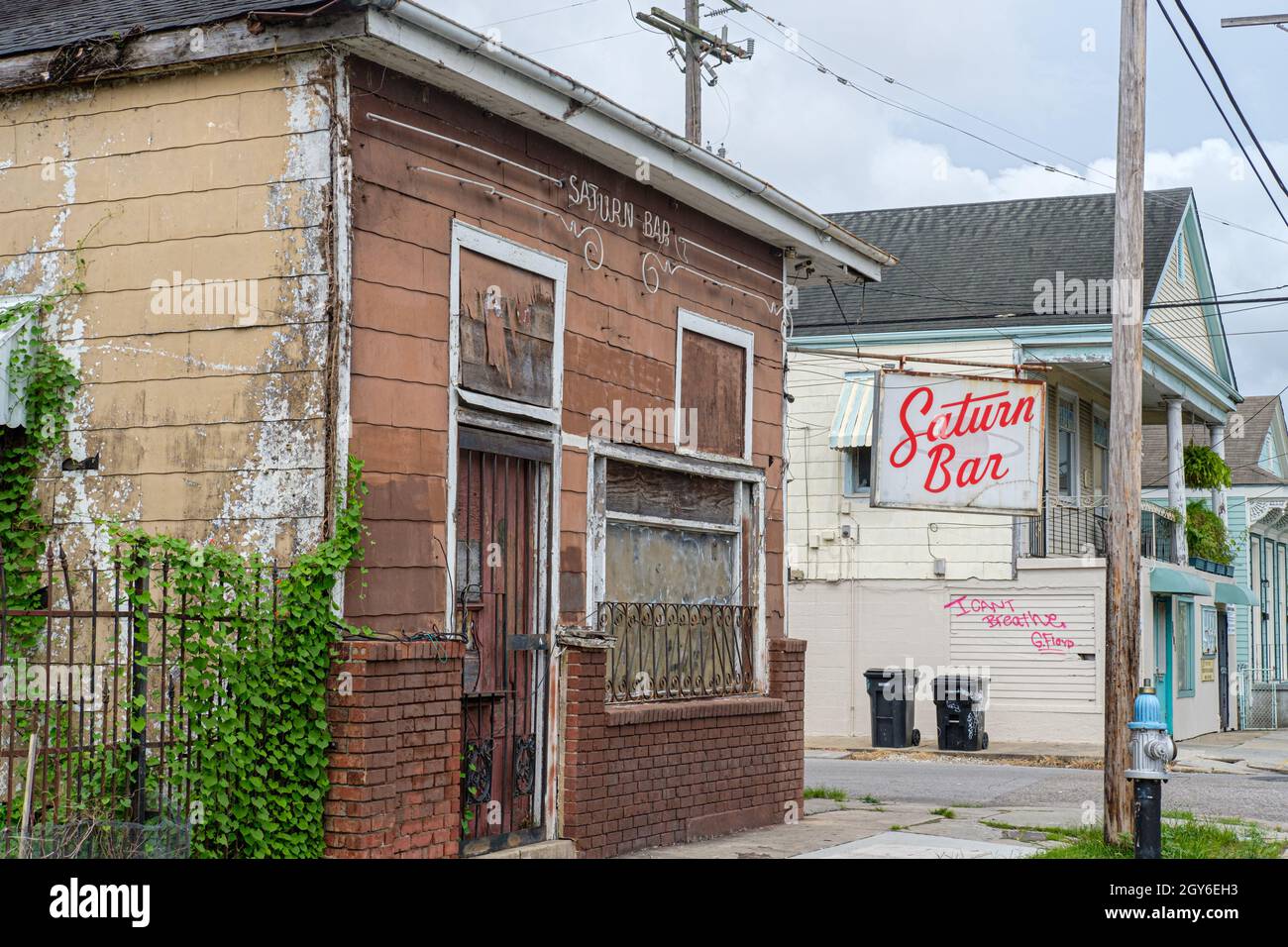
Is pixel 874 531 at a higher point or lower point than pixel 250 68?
lower

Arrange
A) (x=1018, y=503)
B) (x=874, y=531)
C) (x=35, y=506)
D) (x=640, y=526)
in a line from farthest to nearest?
(x=874, y=531)
(x=1018, y=503)
(x=640, y=526)
(x=35, y=506)

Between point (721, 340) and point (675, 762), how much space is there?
332 centimetres

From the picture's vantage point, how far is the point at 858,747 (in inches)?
870

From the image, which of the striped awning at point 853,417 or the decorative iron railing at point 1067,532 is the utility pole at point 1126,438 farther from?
the decorative iron railing at point 1067,532

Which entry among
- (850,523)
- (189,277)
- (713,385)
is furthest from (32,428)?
(850,523)

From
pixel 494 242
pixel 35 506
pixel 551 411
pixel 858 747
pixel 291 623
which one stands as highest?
pixel 494 242

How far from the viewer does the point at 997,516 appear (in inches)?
836

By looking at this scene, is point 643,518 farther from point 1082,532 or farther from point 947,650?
point 1082,532

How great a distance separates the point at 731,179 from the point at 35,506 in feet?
17.8

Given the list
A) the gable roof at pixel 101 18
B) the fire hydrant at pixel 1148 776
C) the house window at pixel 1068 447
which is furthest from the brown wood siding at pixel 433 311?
the house window at pixel 1068 447

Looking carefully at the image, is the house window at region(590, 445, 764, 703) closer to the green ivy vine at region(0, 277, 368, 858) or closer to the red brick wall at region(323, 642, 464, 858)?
the red brick wall at region(323, 642, 464, 858)

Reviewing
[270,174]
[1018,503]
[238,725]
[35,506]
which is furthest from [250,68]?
[1018,503]

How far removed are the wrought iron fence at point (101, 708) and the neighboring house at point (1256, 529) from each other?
26.5 m
